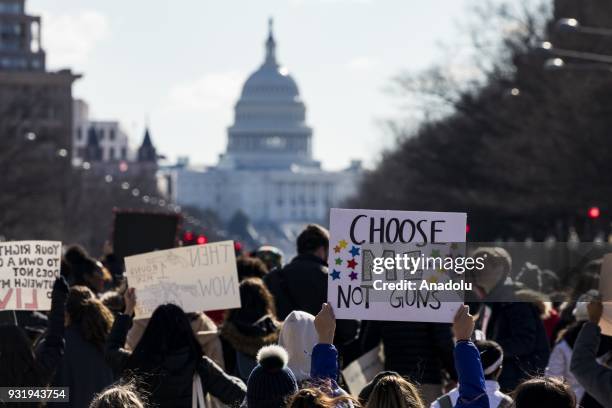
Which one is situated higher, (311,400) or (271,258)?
(271,258)

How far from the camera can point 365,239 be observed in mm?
10766

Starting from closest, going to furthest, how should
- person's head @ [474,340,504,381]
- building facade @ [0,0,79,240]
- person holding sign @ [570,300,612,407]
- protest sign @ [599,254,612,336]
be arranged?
1. person holding sign @ [570,300,612,407]
2. protest sign @ [599,254,612,336]
3. person's head @ [474,340,504,381]
4. building facade @ [0,0,79,240]

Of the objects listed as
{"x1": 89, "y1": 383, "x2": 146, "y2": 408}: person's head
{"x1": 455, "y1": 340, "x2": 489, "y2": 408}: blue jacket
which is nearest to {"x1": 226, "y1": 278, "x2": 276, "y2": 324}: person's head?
{"x1": 455, "y1": 340, "x2": 489, "y2": 408}: blue jacket

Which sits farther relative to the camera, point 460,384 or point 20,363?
point 20,363

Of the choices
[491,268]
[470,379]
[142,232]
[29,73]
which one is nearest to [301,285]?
[491,268]

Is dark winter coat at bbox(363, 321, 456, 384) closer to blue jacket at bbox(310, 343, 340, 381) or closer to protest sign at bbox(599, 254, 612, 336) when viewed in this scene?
protest sign at bbox(599, 254, 612, 336)

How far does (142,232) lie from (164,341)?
37.2 ft

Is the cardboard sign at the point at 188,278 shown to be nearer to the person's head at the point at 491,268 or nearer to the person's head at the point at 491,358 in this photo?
the person's head at the point at 491,268

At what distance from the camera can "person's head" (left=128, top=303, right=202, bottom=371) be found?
11500mm

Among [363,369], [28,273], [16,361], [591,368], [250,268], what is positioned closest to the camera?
[591,368]

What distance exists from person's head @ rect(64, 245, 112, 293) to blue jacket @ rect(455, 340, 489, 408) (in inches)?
244

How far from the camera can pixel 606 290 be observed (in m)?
10.9

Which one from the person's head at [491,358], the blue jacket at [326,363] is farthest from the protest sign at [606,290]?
the blue jacket at [326,363]

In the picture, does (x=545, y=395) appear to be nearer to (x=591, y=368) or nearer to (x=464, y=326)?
(x=464, y=326)
